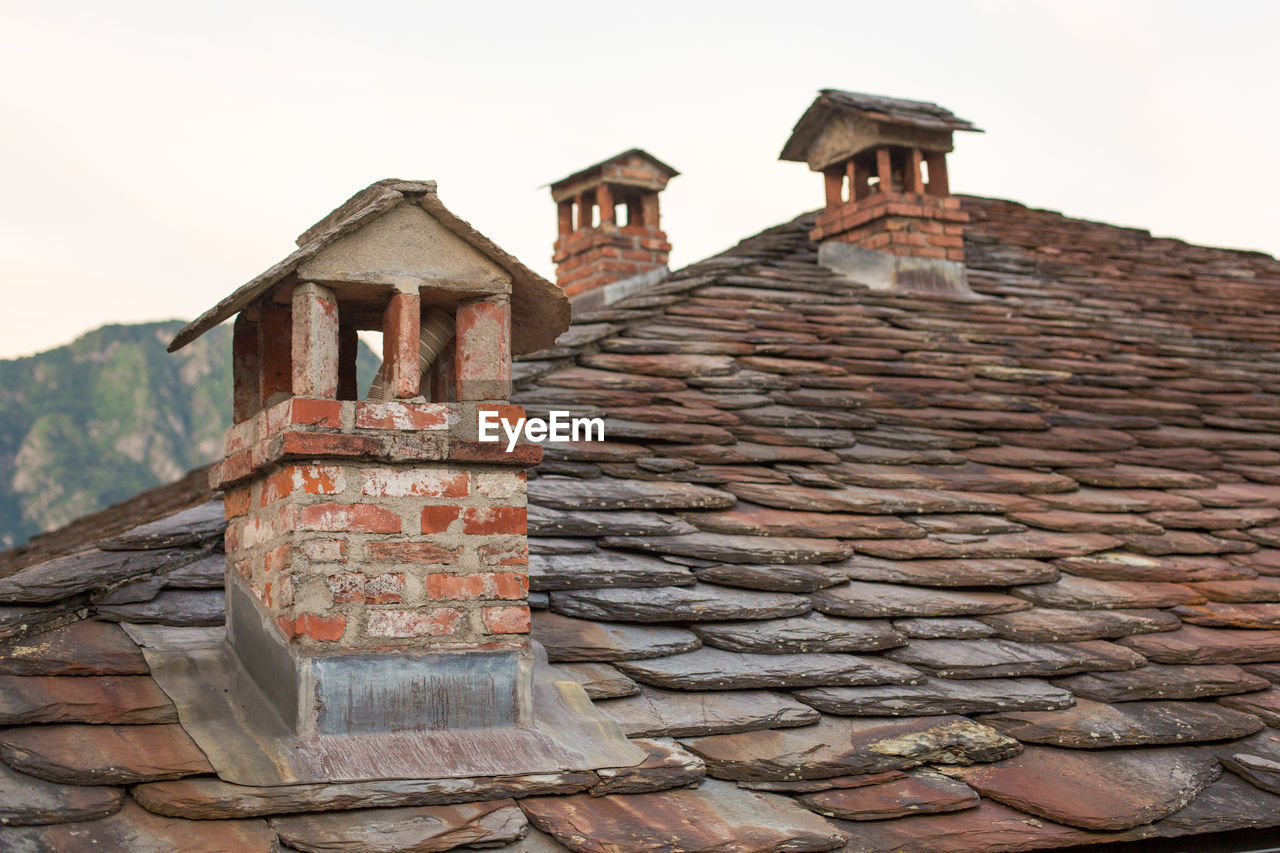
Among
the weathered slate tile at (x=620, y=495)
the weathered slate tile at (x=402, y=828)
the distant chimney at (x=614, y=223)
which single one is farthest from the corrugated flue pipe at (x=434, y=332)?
the distant chimney at (x=614, y=223)

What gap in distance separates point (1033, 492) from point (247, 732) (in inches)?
128

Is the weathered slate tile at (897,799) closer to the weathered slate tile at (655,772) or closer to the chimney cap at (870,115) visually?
the weathered slate tile at (655,772)

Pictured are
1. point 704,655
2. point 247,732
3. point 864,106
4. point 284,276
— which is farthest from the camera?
point 864,106

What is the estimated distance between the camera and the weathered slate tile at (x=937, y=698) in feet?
9.66

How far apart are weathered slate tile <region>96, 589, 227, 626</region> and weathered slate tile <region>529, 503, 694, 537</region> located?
927 millimetres

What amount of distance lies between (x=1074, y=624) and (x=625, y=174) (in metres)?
5.27

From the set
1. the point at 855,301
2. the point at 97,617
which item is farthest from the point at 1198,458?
the point at 97,617

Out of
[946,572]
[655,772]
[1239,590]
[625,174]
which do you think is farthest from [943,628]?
[625,174]

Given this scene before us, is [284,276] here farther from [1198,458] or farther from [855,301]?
[1198,458]

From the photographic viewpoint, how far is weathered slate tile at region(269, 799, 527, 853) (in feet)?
6.88

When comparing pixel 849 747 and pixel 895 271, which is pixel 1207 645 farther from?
pixel 895 271

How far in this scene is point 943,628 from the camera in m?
3.43

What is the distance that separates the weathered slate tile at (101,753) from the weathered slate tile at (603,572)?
1.10 m

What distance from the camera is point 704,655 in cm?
302
